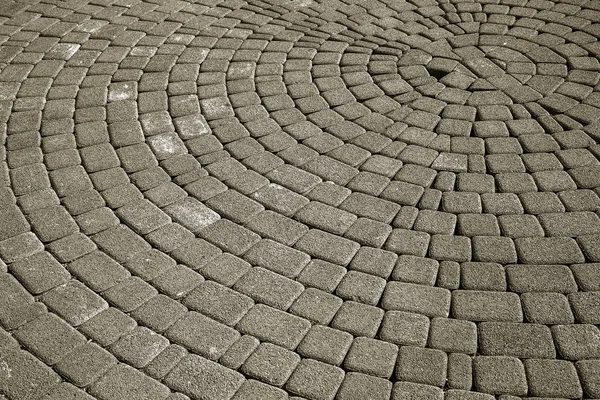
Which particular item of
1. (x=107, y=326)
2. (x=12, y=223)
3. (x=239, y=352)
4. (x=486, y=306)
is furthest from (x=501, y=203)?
(x=12, y=223)

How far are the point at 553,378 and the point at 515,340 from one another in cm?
26

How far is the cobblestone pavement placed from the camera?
3373 mm

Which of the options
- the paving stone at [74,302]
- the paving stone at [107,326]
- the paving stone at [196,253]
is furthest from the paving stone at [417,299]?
the paving stone at [74,302]

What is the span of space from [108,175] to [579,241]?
286 cm

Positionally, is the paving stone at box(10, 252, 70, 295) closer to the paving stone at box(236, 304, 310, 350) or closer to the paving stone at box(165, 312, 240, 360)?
the paving stone at box(165, 312, 240, 360)

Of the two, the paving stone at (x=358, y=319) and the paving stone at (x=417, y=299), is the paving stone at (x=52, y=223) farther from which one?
the paving stone at (x=417, y=299)

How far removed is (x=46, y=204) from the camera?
14.6 feet

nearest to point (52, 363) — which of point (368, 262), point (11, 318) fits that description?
point (11, 318)

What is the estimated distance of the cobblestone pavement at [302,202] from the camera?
11.1 ft

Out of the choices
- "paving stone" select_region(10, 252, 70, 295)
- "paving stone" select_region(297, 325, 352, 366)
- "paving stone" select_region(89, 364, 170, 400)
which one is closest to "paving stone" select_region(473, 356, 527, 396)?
"paving stone" select_region(297, 325, 352, 366)

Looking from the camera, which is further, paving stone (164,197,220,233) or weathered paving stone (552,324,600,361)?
paving stone (164,197,220,233)

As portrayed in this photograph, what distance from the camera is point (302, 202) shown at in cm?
443

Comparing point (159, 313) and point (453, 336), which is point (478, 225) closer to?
point (453, 336)

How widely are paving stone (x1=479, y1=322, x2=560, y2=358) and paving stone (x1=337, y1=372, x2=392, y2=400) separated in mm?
505
